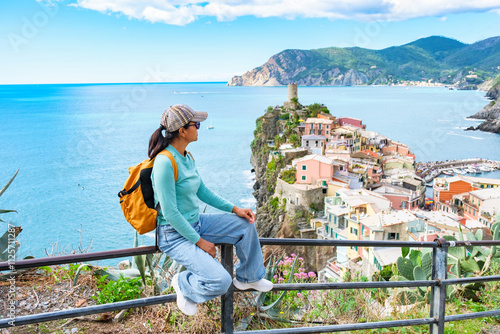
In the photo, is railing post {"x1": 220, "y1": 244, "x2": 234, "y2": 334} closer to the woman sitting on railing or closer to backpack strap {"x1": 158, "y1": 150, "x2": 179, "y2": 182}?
the woman sitting on railing

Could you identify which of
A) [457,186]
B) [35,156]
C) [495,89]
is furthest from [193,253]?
[495,89]

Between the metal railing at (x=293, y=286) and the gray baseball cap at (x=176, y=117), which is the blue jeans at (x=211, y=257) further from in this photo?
the gray baseball cap at (x=176, y=117)

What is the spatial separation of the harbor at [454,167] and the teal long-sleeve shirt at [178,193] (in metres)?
53.6

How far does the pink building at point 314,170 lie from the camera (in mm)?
31281

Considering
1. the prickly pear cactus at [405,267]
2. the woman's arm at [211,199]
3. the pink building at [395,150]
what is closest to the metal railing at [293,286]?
the woman's arm at [211,199]

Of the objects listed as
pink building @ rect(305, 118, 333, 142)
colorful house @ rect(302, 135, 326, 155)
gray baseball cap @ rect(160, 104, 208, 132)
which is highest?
gray baseball cap @ rect(160, 104, 208, 132)

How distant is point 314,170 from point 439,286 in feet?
95.2

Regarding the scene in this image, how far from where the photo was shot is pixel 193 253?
2.26 meters

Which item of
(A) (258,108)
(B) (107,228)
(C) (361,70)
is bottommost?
(B) (107,228)

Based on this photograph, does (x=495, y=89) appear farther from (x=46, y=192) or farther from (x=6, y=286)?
(x=6, y=286)

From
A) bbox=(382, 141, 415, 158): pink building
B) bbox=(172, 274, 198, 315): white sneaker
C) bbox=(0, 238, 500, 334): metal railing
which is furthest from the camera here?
bbox=(382, 141, 415, 158): pink building

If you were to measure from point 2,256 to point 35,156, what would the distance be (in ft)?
205

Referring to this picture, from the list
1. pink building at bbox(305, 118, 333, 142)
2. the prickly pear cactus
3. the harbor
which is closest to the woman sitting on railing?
the prickly pear cactus

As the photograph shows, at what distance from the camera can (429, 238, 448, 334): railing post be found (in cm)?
275
